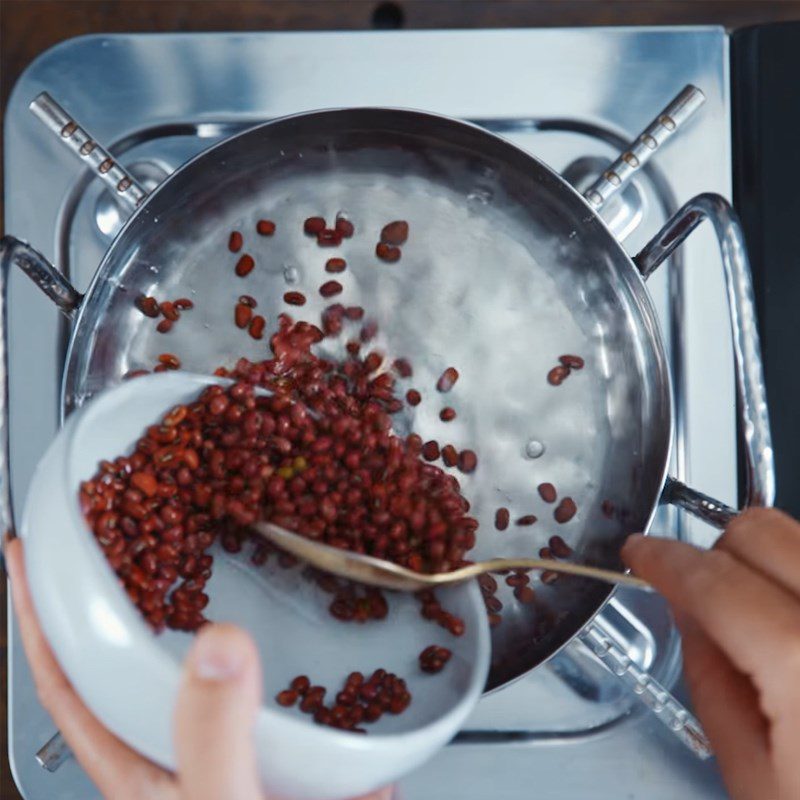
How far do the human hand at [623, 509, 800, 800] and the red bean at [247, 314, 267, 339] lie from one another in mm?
362

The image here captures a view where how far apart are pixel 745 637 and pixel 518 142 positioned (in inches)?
20.2

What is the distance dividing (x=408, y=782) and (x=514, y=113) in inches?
24.1

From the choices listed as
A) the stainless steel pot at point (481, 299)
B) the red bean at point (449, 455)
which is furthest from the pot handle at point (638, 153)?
the red bean at point (449, 455)

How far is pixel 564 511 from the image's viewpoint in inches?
31.1

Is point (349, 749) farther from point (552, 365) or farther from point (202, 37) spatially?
point (202, 37)

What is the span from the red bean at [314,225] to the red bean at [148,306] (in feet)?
0.48

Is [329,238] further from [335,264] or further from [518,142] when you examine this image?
[518,142]

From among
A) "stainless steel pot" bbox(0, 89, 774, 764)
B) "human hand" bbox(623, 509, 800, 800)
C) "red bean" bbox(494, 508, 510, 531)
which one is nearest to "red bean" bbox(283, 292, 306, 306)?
"stainless steel pot" bbox(0, 89, 774, 764)

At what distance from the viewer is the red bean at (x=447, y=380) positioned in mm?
785

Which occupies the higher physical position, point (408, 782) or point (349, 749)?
point (349, 749)

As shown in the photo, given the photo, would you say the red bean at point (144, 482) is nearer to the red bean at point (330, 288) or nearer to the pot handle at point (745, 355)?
the red bean at point (330, 288)

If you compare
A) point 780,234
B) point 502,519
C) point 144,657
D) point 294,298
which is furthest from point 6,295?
point 780,234

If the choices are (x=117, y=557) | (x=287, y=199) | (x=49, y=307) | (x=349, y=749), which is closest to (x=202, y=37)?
(x=287, y=199)

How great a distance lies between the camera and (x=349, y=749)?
1.66ft
